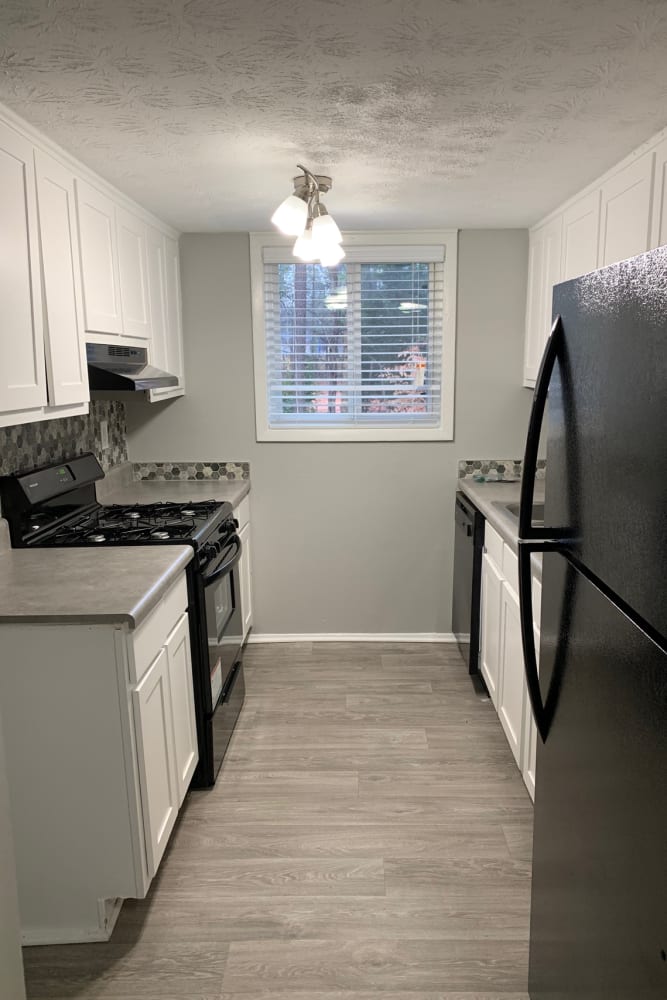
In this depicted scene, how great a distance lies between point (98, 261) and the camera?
2.66 meters

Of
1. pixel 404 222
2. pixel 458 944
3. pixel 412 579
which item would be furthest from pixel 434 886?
pixel 404 222

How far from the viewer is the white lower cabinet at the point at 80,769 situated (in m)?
1.89

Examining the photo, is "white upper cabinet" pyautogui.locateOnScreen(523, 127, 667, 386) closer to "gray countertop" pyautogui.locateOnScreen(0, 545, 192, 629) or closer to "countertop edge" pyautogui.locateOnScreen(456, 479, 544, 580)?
"countertop edge" pyautogui.locateOnScreen(456, 479, 544, 580)

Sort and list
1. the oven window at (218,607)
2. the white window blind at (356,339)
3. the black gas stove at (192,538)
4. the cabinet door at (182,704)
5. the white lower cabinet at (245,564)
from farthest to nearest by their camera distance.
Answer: the white window blind at (356,339)
the white lower cabinet at (245,564)
the oven window at (218,607)
the black gas stove at (192,538)
the cabinet door at (182,704)

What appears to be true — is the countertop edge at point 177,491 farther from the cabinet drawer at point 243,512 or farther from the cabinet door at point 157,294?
the cabinet door at point 157,294

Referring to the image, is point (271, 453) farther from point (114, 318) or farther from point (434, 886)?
point (434, 886)

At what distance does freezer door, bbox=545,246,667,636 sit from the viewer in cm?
98

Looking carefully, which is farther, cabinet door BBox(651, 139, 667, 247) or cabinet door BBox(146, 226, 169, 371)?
cabinet door BBox(146, 226, 169, 371)

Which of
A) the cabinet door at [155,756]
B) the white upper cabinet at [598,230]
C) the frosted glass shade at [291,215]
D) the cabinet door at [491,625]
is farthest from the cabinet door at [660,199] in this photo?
the cabinet door at [155,756]

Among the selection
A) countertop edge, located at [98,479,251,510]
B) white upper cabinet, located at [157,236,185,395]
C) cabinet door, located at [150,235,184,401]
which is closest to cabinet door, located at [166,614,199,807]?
countertop edge, located at [98,479,251,510]

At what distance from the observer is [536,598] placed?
241cm

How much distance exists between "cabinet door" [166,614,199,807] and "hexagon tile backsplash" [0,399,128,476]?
917 mm

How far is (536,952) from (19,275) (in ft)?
7.25

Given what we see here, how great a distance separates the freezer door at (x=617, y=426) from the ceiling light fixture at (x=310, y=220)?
4.02 feet
